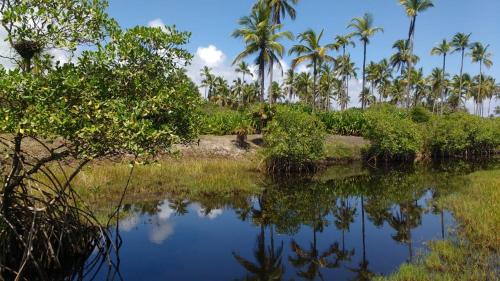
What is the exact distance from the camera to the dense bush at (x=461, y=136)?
152ft

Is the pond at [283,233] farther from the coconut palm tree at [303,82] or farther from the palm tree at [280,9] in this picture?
the coconut palm tree at [303,82]

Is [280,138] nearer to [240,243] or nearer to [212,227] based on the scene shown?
[212,227]

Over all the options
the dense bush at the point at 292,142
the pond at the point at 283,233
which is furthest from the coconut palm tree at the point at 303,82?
the pond at the point at 283,233

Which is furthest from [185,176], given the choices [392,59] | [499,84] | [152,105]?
[499,84]

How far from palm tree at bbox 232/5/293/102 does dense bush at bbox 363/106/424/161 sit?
11.8m

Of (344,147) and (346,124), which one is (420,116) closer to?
(346,124)

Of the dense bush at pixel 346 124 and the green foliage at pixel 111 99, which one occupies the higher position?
the dense bush at pixel 346 124

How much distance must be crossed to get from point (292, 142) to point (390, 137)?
42.4ft

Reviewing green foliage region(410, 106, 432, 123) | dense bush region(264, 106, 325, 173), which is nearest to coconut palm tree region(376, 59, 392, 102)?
green foliage region(410, 106, 432, 123)

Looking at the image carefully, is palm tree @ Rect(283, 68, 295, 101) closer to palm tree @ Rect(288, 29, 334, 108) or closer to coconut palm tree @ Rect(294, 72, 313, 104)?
coconut palm tree @ Rect(294, 72, 313, 104)

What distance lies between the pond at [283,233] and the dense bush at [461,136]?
21303 mm

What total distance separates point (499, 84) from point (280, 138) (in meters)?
99.2

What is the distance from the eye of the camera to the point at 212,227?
1711 cm

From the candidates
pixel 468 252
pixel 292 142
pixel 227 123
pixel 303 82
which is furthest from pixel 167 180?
pixel 303 82
